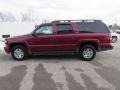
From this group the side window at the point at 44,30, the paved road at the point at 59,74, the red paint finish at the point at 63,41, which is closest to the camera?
the paved road at the point at 59,74

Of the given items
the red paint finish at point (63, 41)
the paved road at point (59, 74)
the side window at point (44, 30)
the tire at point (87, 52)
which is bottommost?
the paved road at point (59, 74)

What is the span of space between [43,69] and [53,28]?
2815 mm

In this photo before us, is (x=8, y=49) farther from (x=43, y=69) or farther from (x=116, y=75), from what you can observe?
(x=116, y=75)

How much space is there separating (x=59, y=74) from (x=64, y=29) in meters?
3.64

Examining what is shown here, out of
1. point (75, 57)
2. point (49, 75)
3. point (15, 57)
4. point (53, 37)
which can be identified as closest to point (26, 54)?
point (15, 57)

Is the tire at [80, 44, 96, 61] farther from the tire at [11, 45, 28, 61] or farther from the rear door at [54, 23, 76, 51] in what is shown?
the tire at [11, 45, 28, 61]

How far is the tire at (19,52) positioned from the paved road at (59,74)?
1.11ft

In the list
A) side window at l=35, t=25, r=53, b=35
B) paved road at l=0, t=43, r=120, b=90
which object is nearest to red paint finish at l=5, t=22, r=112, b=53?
side window at l=35, t=25, r=53, b=35

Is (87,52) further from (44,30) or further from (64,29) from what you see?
(44,30)

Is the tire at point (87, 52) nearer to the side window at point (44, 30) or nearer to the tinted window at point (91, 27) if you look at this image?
the tinted window at point (91, 27)

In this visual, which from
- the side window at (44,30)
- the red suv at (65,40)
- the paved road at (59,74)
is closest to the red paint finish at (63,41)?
the red suv at (65,40)

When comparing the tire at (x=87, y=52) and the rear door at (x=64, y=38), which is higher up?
the rear door at (x=64, y=38)

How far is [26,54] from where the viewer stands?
11.9 m

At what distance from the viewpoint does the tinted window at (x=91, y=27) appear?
11727 millimetres
